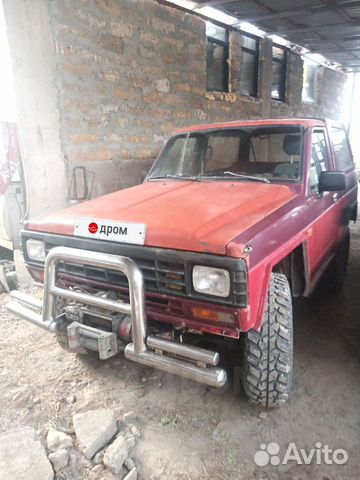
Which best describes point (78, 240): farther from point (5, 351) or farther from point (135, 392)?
point (5, 351)

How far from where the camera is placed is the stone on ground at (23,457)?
6.41 feet

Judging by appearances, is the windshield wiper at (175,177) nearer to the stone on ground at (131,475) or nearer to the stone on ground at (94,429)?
the stone on ground at (94,429)

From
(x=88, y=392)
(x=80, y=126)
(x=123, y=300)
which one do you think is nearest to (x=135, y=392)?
(x=88, y=392)

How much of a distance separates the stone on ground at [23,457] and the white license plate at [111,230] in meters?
1.26

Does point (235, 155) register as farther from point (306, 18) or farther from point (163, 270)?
point (306, 18)

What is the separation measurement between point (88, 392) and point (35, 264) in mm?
1014

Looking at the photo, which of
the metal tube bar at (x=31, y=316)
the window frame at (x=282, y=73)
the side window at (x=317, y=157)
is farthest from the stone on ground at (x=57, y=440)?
the window frame at (x=282, y=73)

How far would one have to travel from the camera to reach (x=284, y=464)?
6.77ft

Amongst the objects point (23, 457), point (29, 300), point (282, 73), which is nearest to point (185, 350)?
point (23, 457)

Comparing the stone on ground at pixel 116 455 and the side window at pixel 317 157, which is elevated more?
the side window at pixel 317 157

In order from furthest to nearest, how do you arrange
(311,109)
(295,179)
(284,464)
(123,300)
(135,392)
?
(311,109) < (295,179) < (135,392) < (123,300) < (284,464)

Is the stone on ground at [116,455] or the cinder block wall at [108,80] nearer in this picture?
the stone on ground at [116,455]

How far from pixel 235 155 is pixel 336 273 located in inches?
72.9

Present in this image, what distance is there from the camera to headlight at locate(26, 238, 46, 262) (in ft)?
8.64
